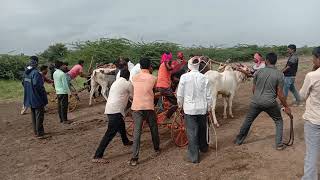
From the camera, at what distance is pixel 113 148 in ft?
29.8

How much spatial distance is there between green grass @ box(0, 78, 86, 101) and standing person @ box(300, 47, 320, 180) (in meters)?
14.2

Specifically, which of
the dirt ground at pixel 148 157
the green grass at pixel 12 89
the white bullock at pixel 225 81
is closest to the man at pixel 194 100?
the dirt ground at pixel 148 157

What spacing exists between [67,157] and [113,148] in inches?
39.9

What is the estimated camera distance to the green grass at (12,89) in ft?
59.8

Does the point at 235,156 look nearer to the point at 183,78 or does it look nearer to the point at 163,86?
the point at 183,78

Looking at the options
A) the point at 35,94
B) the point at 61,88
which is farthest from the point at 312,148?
the point at 61,88

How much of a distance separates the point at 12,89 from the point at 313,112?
A: 55.3 feet

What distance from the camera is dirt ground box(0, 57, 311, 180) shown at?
287 inches

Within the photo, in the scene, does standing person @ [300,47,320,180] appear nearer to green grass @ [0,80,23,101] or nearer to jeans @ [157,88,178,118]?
jeans @ [157,88,178,118]

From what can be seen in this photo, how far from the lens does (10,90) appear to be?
19672 mm

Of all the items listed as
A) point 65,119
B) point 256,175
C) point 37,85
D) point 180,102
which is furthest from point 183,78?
point 65,119

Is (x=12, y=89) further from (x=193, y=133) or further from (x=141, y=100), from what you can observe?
(x=193, y=133)

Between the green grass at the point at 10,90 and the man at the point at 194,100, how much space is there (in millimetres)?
12172

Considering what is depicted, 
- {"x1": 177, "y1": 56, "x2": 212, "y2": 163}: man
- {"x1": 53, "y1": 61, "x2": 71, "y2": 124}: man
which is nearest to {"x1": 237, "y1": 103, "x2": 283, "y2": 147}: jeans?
{"x1": 177, "y1": 56, "x2": 212, "y2": 163}: man
